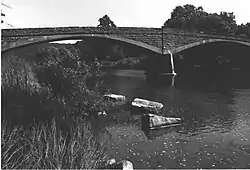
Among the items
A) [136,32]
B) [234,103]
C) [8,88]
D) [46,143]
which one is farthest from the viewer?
[136,32]

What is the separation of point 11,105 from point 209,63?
38708mm

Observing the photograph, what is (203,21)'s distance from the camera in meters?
45.9

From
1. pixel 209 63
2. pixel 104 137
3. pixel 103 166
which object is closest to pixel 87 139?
pixel 103 166

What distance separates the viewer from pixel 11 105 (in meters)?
6.97

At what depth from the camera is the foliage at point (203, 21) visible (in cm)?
4481

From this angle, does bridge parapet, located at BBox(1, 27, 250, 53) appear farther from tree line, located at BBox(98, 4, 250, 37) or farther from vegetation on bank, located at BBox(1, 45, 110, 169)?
vegetation on bank, located at BBox(1, 45, 110, 169)

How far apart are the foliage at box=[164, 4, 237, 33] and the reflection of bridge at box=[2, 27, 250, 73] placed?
610 centimetres

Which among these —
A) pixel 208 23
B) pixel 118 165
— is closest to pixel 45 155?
pixel 118 165

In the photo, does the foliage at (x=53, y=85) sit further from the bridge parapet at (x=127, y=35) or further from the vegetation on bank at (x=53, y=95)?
the bridge parapet at (x=127, y=35)

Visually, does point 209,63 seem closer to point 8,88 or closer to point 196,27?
point 196,27

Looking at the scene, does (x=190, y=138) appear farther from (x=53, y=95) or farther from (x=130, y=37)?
(x=130, y=37)

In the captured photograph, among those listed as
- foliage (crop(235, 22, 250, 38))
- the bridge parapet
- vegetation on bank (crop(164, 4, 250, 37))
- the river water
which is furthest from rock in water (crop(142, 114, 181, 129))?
foliage (crop(235, 22, 250, 38))

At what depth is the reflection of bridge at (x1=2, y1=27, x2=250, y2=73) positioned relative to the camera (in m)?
26.0

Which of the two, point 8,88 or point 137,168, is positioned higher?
point 8,88
